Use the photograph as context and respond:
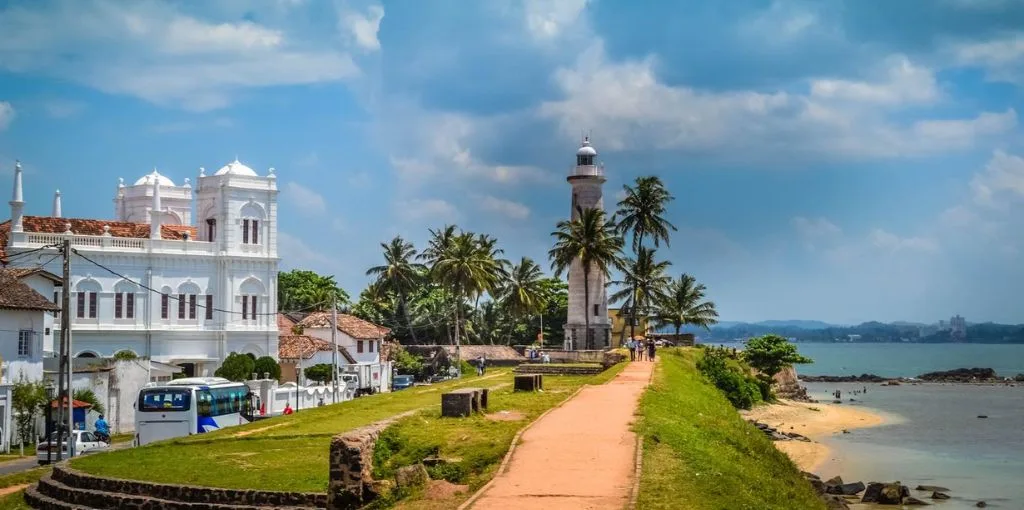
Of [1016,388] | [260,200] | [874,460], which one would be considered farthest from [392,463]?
[1016,388]

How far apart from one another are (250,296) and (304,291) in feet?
115

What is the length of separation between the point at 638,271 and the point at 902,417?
21.3m

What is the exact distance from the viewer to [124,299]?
61.0 metres

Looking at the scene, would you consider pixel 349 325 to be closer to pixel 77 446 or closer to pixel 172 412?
pixel 77 446

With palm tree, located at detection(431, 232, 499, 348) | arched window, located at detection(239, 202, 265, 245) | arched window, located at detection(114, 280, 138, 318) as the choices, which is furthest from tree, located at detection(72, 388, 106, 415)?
palm tree, located at detection(431, 232, 499, 348)

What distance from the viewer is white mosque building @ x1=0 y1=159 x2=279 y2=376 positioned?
5944cm

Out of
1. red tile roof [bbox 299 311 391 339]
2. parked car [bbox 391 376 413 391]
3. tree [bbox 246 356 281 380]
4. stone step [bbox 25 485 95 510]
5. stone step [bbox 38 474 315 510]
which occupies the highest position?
red tile roof [bbox 299 311 391 339]

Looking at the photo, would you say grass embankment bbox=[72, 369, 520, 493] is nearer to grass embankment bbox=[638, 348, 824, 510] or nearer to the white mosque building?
grass embankment bbox=[638, 348, 824, 510]

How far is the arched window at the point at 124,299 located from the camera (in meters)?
60.8

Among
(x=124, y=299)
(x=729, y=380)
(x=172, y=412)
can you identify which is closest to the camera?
(x=172, y=412)

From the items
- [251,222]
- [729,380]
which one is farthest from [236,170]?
[729,380]

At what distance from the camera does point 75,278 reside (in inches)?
2331

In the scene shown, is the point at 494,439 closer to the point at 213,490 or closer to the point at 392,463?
the point at 392,463

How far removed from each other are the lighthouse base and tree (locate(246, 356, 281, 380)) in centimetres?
1743
